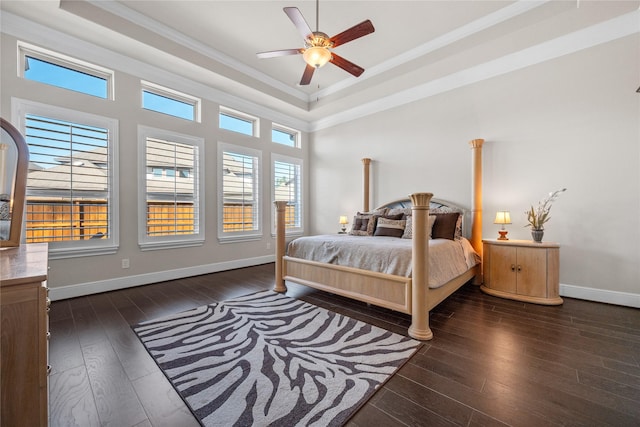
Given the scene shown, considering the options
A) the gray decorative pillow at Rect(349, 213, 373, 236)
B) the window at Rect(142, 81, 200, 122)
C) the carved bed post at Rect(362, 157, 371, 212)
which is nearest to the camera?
the window at Rect(142, 81, 200, 122)

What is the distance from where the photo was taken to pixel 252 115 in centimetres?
493

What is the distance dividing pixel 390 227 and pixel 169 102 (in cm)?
385

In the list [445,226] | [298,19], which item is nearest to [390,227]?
[445,226]

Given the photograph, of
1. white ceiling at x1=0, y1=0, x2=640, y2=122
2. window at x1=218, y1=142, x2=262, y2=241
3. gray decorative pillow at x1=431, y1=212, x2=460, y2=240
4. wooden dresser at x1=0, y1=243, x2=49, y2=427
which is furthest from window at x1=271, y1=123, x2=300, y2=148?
wooden dresser at x1=0, y1=243, x2=49, y2=427

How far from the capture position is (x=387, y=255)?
2.48 metres

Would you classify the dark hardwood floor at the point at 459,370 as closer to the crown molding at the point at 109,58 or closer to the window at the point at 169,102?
the window at the point at 169,102

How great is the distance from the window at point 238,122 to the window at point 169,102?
18.5 inches

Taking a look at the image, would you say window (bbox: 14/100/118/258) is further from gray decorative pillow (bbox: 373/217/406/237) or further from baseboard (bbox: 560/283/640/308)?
baseboard (bbox: 560/283/640/308)

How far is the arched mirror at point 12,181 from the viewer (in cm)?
166

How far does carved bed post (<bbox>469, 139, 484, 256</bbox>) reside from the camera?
3.54m

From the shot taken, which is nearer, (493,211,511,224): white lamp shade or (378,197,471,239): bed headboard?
(493,211,511,224): white lamp shade

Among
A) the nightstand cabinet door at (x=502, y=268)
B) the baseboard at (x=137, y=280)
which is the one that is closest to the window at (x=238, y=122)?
the baseboard at (x=137, y=280)

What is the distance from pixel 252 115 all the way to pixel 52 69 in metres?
2.66

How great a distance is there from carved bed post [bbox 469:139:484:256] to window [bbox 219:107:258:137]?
3776mm
